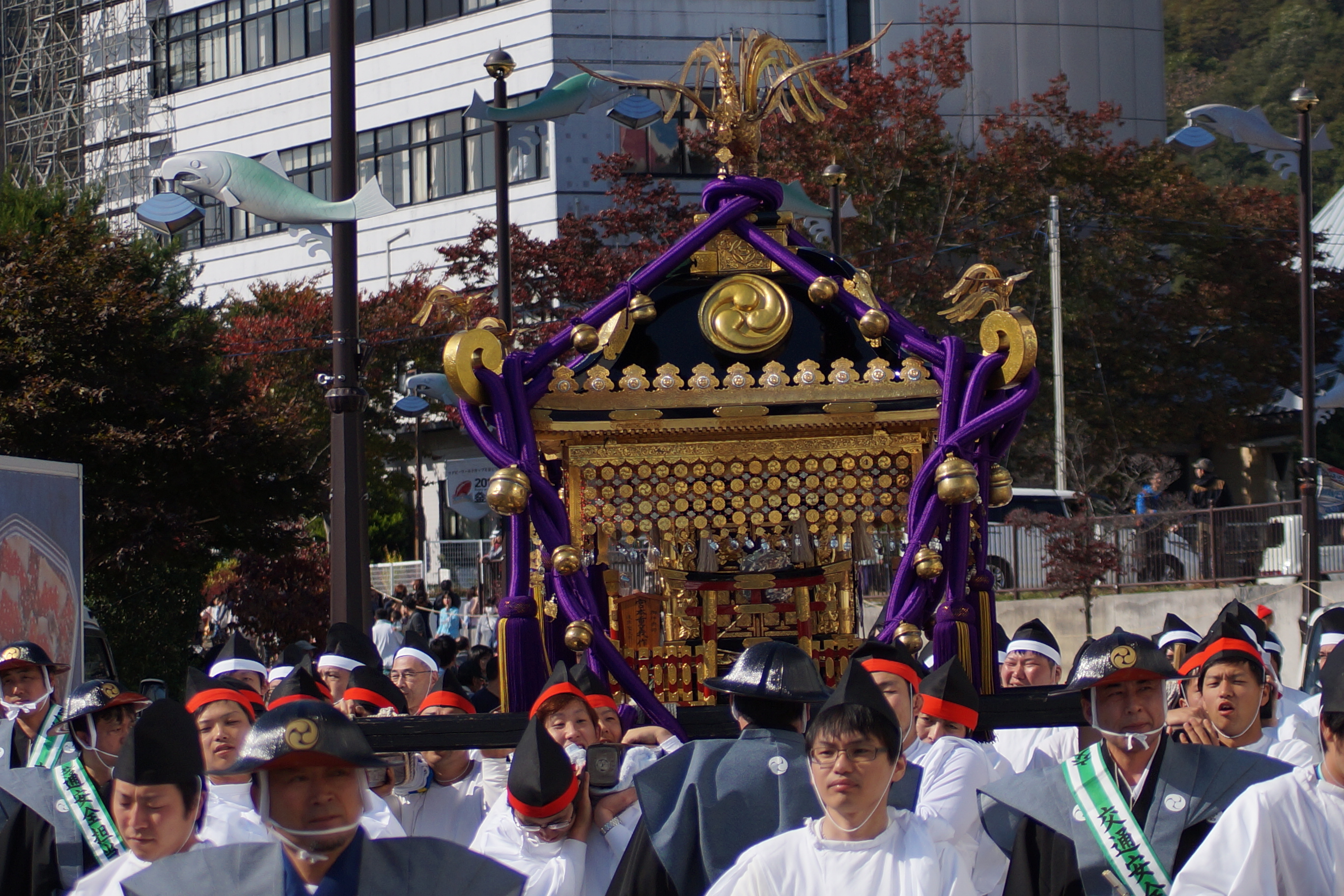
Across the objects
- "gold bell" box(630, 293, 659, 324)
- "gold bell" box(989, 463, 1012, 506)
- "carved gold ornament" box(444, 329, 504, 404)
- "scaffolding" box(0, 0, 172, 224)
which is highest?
"scaffolding" box(0, 0, 172, 224)

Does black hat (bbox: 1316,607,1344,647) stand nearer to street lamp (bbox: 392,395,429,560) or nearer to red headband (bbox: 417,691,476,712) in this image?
red headband (bbox: 417,691,476,712)

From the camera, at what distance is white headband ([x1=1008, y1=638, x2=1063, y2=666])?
28.1 ft

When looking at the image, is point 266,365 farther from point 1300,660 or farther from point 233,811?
point 233,811

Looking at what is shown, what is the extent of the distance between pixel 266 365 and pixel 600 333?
22.3 metres

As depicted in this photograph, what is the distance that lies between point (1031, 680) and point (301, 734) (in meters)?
5.42

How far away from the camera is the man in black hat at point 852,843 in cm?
381

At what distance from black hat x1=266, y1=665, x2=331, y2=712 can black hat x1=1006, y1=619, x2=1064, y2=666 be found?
374cm

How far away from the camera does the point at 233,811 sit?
5.17 metres


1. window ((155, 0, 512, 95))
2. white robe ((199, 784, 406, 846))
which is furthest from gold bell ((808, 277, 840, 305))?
window ((155, 0, 512, 95))

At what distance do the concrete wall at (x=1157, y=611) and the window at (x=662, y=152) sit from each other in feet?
41.2

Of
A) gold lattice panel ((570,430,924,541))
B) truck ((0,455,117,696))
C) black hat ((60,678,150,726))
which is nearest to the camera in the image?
black hat ((60,678,150,726))

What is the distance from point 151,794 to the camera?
14.1ft

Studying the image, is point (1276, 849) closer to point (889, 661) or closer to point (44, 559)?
point (889, 661)

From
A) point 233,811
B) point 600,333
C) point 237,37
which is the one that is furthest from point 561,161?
point 233,811
